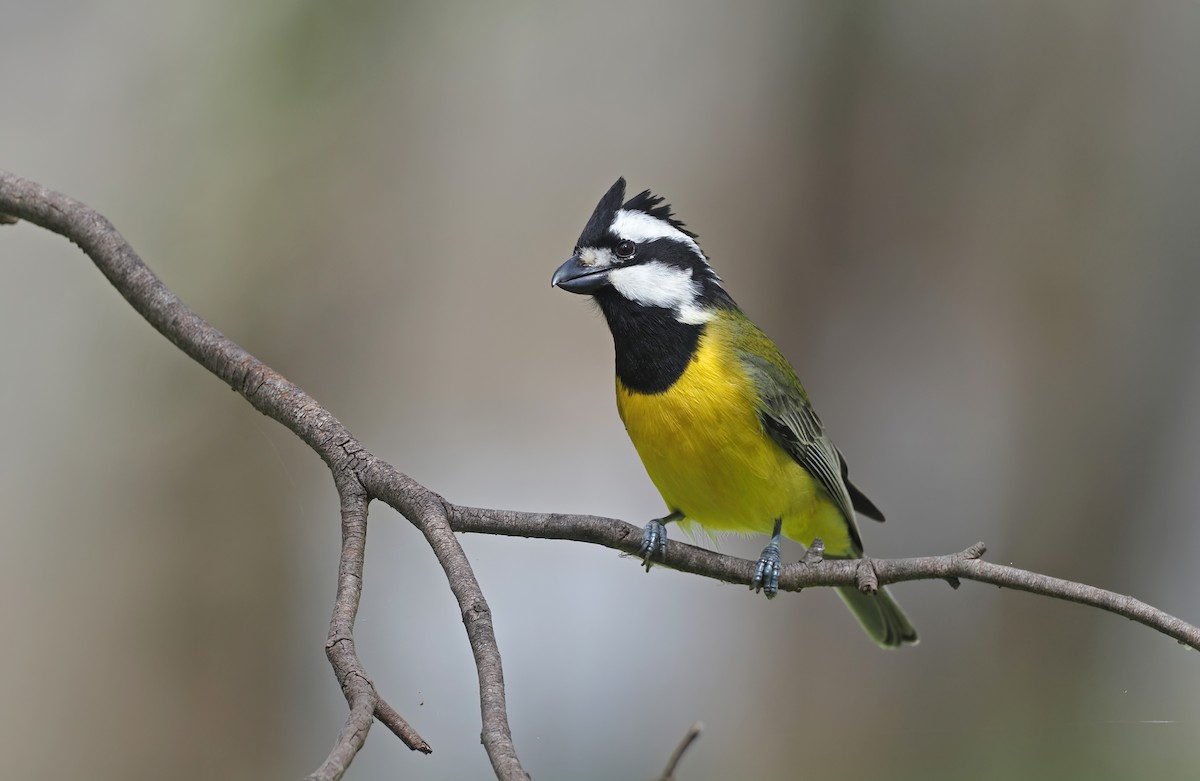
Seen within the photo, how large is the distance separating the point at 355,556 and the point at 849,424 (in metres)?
5.52

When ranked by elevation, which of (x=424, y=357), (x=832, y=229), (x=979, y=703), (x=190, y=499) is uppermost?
(x=832, y=229)

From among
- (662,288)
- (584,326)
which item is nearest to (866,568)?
(662,288)

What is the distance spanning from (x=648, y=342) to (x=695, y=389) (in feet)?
0.82

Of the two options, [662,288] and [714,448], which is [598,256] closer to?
[662,288]

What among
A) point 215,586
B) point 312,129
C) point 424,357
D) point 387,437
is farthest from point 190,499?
point 312,129

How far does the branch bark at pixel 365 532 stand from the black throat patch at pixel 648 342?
2.95ft

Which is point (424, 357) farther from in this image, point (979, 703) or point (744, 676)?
point (979, 703)

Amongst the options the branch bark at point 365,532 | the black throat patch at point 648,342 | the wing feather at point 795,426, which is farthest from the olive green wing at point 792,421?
the branch bark at point 365,532

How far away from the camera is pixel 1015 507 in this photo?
7.09 meters

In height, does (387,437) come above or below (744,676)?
above

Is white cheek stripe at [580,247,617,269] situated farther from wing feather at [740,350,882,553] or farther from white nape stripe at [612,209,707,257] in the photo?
wing feather at [740,350,882,553]

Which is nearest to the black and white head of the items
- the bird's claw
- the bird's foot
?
the bird's foot

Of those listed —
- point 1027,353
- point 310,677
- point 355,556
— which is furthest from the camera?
point 1027,353

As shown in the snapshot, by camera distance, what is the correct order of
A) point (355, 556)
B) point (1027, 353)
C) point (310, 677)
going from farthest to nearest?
→ point (1027, 353) < point (310, 677) < point (355, 556)
